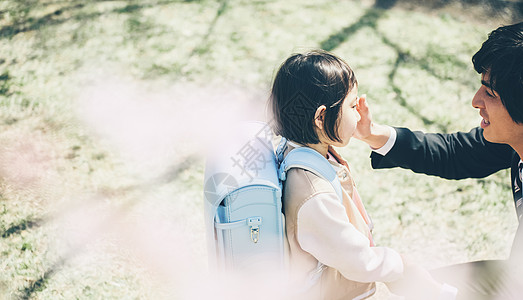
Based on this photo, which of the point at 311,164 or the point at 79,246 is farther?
the point at 79,246

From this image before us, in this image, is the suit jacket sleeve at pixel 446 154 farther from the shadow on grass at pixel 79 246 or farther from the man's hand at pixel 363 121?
the shadow on grass at pixel 79 246

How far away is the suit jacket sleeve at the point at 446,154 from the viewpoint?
2271 millimetres

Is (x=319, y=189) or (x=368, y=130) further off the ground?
(x=319, y=189)

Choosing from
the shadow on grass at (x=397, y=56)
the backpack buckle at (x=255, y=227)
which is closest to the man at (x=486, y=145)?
the backpack buckle at (x=255, y=227)

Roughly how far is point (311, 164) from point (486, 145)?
1.15 m

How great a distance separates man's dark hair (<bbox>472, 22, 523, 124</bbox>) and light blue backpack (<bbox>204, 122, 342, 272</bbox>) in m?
0.78

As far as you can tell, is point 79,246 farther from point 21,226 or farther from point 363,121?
point 363,121

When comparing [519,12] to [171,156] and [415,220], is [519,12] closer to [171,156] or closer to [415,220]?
[415,220]

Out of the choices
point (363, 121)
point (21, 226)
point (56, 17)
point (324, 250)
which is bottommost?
point (21, 226)

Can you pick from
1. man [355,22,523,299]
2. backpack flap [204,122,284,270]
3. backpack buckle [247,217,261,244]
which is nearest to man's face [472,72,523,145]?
man [355,22,523,299]

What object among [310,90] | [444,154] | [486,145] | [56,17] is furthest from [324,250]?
[56,17]

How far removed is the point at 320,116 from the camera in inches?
66.7

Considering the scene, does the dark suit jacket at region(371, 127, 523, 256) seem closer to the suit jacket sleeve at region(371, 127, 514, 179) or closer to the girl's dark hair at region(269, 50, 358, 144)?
the suit jacket sleeve at region(371, 127, 514, 179)

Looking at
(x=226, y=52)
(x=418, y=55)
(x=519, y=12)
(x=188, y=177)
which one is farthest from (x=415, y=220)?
(x=519, y=12)
